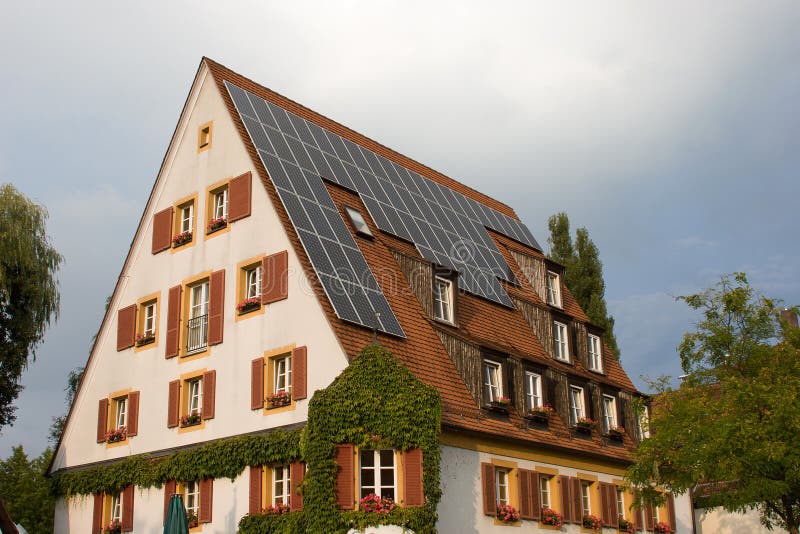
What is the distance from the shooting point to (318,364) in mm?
23594

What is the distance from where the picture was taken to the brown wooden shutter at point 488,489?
2521 cm

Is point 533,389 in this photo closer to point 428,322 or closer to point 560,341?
point 560,341

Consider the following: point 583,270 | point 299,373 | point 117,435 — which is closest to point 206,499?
point 299,373

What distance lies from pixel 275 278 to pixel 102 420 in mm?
8291

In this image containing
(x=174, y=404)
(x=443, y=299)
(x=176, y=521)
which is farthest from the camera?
(x=443, y=299)

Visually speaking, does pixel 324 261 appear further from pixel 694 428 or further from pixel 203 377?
pixel 694 428

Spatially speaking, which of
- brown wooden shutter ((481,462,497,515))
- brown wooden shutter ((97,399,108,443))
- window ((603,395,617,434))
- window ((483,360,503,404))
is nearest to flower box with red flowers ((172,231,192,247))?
brown wooden shutter ((97,399,108,443))

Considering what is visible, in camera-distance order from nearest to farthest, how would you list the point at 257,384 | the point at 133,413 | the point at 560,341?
the point at 257,384 → the point at 133,413 → the point at 560,341

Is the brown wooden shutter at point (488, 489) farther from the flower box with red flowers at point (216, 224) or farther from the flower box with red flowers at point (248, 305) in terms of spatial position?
the flower box with red flowers at point (216, 224)

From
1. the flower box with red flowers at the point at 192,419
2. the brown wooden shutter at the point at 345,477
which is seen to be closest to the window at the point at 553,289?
the flower box with red flowers at the point at 192,419

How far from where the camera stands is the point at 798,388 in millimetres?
25516

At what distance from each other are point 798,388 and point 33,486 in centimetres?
2842

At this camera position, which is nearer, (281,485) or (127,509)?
(281,485)

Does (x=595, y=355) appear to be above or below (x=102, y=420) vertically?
above
